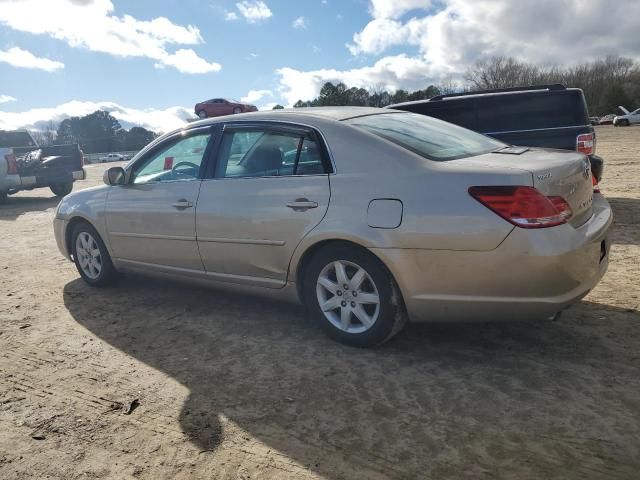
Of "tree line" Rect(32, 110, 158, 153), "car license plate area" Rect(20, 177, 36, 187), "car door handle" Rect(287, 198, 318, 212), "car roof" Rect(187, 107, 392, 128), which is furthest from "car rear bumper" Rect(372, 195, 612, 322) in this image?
"tree line" Rect(32, 110, 158, 153)

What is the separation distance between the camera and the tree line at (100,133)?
8369cm

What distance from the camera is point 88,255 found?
5.16 m

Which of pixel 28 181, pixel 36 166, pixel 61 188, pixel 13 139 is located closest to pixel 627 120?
pixel 61 188

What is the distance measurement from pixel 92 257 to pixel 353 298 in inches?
121

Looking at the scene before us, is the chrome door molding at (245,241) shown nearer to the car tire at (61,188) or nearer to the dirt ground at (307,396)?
the dirt ground at (307,396)

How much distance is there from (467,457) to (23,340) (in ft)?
11.1

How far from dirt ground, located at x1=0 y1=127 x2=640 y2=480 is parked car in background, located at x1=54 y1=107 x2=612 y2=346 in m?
0.36

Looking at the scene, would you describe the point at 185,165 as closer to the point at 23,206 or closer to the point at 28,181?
the point at 28,181

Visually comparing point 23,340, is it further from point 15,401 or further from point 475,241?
point 475,241

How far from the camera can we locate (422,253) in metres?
2.95

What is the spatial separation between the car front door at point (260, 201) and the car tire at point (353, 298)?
0.78 feet

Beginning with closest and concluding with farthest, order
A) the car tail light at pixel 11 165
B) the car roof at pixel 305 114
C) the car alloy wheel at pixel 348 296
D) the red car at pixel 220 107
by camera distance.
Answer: the car alloy wheel at pixel 348 296 < the car roof at pixel 305 114 < the car tail light at pixel 11 165 < the red car at pixel 220 107

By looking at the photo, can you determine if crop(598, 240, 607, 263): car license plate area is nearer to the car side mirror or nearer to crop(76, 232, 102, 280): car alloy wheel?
the car side mirror

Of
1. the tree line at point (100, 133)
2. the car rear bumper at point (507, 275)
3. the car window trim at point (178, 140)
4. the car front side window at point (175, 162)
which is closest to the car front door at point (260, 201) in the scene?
the car window trim at point (178, 140)
